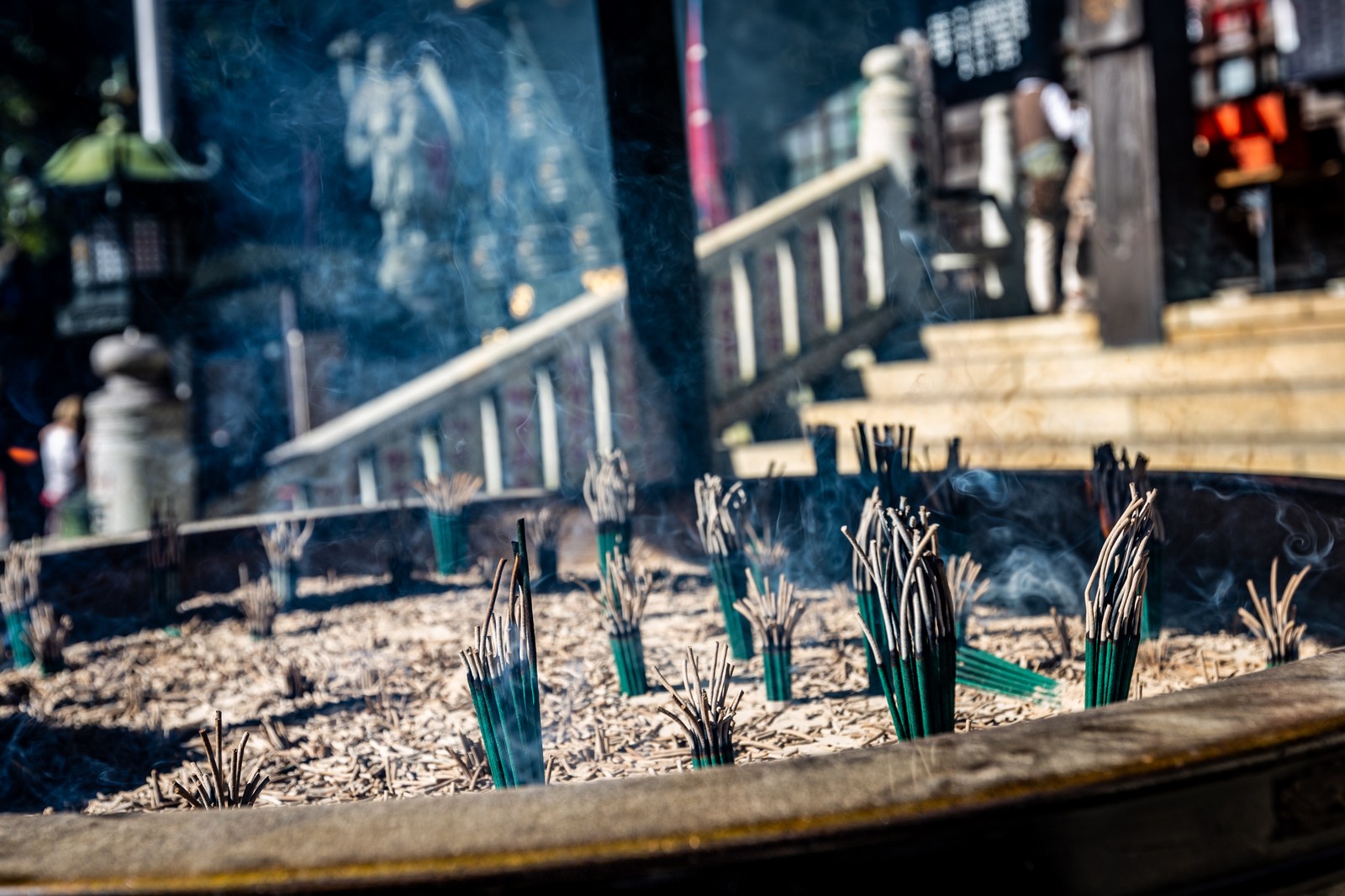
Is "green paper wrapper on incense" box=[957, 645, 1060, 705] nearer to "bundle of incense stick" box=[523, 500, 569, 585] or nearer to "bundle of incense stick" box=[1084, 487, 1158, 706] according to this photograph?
"bundle of incense stick" box=[1084, 487, 1158, 706]

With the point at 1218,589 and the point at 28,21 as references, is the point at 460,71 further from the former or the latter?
the point at 1218,589

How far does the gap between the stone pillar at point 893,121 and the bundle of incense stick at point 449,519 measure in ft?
17.2

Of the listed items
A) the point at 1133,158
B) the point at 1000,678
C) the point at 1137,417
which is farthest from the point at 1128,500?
the point at 1133,158

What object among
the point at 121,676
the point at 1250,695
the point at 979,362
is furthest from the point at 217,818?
the point at 979,362

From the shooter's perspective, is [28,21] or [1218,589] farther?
[28,21]

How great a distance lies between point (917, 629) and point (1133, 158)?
5528mm

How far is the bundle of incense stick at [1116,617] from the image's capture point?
1996 mm

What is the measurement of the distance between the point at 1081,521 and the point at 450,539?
2571mm

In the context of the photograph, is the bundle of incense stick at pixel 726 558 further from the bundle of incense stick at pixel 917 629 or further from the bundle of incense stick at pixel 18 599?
the bundle of incense stick at pixel 18 599

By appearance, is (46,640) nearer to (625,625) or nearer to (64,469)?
(625,625)

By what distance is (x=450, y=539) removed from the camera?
4.50 m

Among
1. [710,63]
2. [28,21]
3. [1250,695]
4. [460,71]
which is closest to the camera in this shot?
[1250,695]

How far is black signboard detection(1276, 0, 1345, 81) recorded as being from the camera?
7816 mm

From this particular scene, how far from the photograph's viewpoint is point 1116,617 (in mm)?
1997
